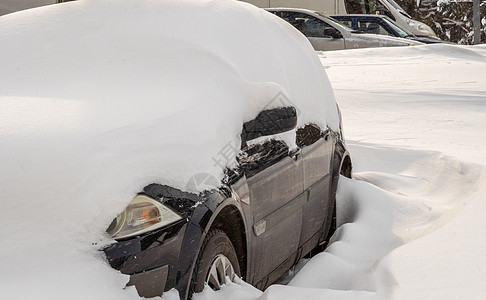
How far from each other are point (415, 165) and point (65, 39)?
3.82 metres

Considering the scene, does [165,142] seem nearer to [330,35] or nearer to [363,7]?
[330,35]

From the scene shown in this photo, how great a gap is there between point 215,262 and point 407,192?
313cm

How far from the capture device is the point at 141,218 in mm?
3068

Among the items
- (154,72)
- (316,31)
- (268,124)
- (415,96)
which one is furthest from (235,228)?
(316,31)

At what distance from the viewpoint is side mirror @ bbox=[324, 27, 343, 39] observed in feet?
60.2

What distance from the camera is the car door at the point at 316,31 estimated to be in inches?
728

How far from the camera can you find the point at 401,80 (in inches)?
483

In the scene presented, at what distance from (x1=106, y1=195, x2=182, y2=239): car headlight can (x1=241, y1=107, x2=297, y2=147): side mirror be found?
2.56 feet

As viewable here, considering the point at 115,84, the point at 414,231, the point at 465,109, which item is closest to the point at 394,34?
the point at 465,109

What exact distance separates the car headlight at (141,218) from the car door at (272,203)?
643 mm

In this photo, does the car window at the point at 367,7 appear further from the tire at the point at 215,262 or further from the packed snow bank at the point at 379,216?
the tire at the point at 215,262

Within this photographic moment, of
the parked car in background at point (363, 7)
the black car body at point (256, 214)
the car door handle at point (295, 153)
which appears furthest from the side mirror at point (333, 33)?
the car door handle at point (295, 153)

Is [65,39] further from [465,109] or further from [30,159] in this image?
[465,109]

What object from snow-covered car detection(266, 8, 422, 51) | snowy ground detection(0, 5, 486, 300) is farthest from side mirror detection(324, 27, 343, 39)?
snowy ground detection(0, 5, 486, 300)
